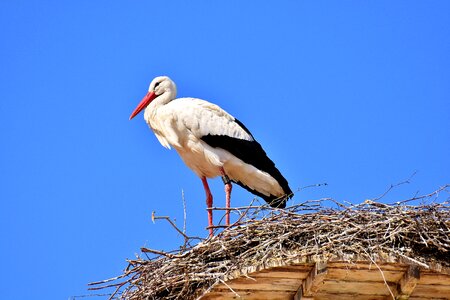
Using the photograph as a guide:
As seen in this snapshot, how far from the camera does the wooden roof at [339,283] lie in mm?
5574

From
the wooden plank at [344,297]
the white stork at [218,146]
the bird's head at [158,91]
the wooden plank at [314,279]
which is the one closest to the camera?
the wooden plank at [314,279]

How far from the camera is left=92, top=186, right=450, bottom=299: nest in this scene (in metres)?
5.66

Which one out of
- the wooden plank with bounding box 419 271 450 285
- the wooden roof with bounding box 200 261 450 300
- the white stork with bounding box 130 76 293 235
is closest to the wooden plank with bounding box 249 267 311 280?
the wooden roof with bounding box 200 261 450 300

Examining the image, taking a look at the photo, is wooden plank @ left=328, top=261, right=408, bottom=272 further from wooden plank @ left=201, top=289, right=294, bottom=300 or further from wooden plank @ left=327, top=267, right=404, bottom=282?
wooden plank @ left=201, top=289, right=294, bottom=300

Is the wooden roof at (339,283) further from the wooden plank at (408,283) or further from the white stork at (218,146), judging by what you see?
the white stork at (218,146)

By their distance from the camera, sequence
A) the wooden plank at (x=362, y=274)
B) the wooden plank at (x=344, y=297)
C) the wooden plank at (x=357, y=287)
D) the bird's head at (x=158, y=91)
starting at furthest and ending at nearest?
the bird's head at (x=158, y=91) < the wooden plank at (x=344, y=297) < the wooden plank at (x=357, y=287) < the wooden plank at (x=362, y=274)

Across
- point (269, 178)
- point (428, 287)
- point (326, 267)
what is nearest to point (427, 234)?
point (428, 287)

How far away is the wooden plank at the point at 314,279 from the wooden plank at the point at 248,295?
20 cm

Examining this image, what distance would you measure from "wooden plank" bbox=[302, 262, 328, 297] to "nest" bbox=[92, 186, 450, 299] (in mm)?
62

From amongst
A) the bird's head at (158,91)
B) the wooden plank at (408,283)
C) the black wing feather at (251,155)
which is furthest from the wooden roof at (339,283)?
the bird's head at (158,91)

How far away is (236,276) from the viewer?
18.6 ft

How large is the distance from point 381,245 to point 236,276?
0.83 meters

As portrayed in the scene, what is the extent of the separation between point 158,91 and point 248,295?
4.30 m

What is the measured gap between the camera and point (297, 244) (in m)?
5.89
